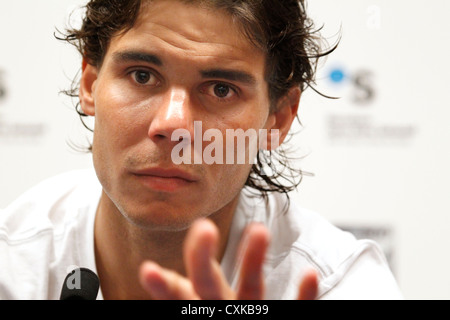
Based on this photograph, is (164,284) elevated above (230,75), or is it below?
below

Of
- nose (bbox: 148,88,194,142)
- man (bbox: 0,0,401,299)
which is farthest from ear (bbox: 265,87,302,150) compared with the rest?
nose (bbox: 148,88,194,142)

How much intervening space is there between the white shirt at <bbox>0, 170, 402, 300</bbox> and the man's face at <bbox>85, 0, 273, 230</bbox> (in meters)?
0.21

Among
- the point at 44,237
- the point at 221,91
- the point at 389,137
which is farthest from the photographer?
the point at 389,137

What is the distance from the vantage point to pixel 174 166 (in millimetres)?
949

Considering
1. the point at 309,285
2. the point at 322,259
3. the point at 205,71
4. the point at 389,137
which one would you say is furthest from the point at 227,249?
the point at 389,137

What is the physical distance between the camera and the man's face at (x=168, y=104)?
95 centimetres

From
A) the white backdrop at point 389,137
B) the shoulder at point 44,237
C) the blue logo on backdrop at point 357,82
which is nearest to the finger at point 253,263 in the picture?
the shoulder at point 44,237

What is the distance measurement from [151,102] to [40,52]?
34.3 inches

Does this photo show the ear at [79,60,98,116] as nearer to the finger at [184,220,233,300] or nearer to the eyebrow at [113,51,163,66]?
the eyebrow at [113,51,163,66]

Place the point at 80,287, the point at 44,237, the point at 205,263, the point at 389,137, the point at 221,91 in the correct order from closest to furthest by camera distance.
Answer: the point at 205,263 → the point at 80,287 → the point at 221,91 → the point at 44,237 → the point at 389,137

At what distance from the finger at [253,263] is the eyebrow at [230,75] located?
0.44m

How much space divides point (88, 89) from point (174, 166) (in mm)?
372

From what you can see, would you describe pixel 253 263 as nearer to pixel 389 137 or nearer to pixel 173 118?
pixel 173 118

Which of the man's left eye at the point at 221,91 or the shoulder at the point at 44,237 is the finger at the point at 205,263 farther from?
the shoulder at the point at 44,237
